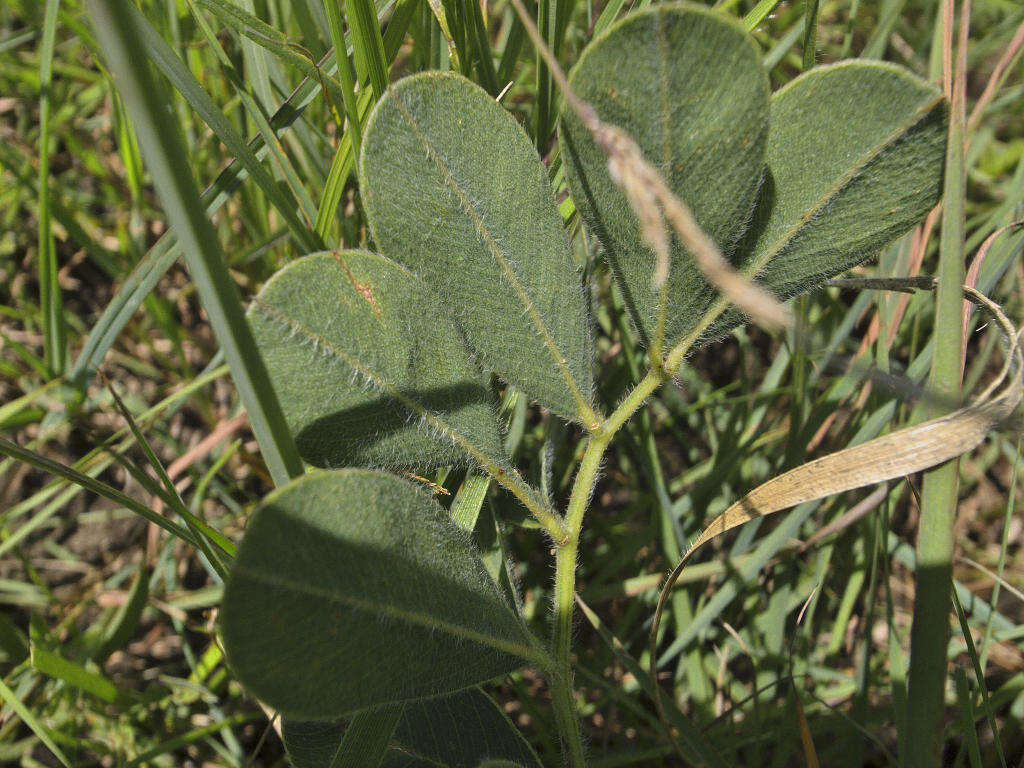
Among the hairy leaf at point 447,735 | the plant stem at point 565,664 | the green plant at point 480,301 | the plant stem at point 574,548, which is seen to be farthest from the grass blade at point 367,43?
the hairy leaf at point 447,735

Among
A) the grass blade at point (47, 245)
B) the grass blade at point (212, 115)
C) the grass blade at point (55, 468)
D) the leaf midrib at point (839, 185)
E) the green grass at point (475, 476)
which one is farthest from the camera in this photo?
the grass blade at point (47, 245)

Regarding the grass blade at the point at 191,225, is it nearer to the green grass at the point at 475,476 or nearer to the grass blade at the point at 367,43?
the green grass at the point at 475,476

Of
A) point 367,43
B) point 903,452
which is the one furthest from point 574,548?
point 367,43

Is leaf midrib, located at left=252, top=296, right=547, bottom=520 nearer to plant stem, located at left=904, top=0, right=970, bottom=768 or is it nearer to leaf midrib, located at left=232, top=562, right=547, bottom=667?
leaf midrib, located at left=232, top=562, right=547, bottom=667

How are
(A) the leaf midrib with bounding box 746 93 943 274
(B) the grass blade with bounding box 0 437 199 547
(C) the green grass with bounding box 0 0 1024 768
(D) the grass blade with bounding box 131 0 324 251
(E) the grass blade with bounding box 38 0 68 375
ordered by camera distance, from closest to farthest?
(A) the leaf midrib with bounding box 746 93 943 274
(B) the grass blade with bounding box 0 437 199 547
(D) the grass blade with bounding box 131 0 324 251
(C) the green grass with bounding box 0 0 1024 768
(E) the grass blade with bounding box 38 0 68 375

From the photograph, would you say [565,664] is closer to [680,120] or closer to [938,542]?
[938,542]

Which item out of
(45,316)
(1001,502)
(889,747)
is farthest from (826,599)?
(45,316)

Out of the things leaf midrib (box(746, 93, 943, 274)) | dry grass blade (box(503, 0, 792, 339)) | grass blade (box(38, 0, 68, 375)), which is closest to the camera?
dry grass blade (box(503, 0, 792, 339))

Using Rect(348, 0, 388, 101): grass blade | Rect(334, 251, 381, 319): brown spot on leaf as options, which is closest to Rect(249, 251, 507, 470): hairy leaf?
Rect(334, 251, 381, 319): brown spot on leaf
